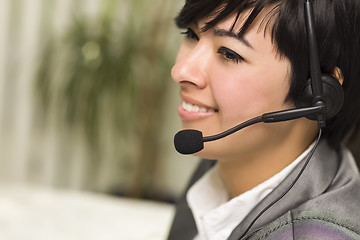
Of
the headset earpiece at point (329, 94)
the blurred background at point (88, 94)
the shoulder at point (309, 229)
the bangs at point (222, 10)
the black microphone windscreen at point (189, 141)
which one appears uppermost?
the bangs at point (222, 10)

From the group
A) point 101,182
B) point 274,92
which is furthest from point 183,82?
point 101,182

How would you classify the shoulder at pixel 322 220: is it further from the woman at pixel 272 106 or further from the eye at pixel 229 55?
the eye at pixel 229 55

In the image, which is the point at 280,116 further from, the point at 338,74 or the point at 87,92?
the point at 87,92

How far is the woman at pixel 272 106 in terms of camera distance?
0.86 m

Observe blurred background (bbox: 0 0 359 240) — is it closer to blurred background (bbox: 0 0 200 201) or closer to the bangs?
blurred background (bbox: 0 0 200 201)

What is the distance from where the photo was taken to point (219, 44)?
36.3 inches

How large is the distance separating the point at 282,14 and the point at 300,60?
9 cm

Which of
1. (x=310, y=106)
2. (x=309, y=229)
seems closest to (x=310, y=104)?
(x=310, y=106)

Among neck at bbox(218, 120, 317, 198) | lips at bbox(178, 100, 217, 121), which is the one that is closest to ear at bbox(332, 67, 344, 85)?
neck at bbox(218, 120, 317, 198)

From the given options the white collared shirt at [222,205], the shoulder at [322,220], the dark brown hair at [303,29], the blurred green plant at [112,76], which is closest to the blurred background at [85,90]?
the blurred green plant at [112,76]

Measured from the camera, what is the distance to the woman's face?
891 millimetres

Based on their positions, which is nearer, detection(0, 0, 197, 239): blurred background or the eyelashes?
the eyelashes

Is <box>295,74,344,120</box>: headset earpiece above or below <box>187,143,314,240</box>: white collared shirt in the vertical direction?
above

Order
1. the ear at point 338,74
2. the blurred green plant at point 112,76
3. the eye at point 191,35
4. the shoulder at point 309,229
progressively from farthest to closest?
the blurred green plant at point 112,76 → the eye at point 191,35 → the ear at point 338,74 → the shoulder at point 309,229
